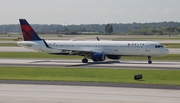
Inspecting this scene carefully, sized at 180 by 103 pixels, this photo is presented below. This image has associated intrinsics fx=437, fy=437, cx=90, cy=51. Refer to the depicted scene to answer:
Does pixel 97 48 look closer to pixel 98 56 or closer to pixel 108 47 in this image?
pixel 108 47

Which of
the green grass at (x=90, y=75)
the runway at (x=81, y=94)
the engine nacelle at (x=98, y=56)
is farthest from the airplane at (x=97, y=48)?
the runway at (x=81, y=94)

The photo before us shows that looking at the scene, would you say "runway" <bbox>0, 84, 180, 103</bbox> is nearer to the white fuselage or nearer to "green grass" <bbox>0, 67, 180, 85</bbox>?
"green grass" <bbox>0, 67, 180, 85</bbox>

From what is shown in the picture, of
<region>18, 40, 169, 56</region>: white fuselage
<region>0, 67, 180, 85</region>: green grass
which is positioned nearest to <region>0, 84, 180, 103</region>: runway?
<region>0, 67, 180, 85</region>: green grass

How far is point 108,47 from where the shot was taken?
6844 cm

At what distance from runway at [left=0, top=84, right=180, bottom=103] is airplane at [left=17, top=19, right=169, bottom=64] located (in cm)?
2908

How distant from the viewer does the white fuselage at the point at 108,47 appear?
66.0 meters

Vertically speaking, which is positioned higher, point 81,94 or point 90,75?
point 81,94

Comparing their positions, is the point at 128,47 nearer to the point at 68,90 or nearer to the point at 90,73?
the point at 90,73

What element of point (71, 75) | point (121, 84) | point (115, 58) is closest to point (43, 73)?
point (71, 75)

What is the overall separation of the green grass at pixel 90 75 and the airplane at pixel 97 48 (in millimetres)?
13717

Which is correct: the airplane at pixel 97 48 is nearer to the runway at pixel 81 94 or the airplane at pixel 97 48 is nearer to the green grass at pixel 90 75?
the green grass at pixel 90 75

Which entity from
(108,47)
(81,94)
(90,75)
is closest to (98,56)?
(108,47)

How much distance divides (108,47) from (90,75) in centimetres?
2077

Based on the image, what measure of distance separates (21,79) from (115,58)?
27741 millimetres
